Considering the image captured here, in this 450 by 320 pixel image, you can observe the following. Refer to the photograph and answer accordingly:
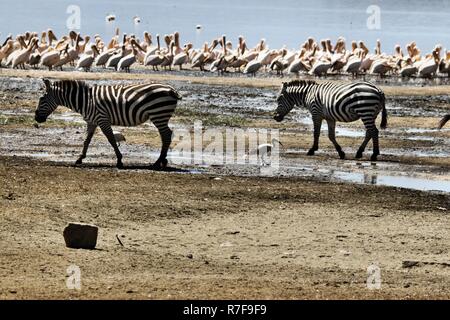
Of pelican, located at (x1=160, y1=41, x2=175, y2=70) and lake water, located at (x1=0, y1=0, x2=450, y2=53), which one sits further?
lake water, located at (x1=0, y1=0, x2=450, y2=53)

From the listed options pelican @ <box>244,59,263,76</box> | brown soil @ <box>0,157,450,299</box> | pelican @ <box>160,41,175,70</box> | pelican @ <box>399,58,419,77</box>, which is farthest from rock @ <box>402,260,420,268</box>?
pelican @ <box>160,41,175,70</box>

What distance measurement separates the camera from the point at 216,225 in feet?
47.5

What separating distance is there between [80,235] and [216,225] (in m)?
2.37

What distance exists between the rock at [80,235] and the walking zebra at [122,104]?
6.58 metres

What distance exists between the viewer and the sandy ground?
11.1 meters

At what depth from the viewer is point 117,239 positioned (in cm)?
1328

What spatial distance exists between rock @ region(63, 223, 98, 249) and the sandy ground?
0.12 meters

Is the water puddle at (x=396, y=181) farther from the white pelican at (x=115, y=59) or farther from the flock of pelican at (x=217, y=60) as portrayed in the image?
the white pelican at (x=115, y=59)

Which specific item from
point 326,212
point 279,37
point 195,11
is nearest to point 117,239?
point 326,212

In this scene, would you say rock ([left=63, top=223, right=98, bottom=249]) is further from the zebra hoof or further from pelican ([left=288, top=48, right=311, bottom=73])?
pelican ([left=288, top=48, right=311, bottom=73])

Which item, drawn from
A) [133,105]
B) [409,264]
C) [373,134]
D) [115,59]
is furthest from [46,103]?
[115,59]

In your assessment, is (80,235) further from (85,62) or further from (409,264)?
(85,62)

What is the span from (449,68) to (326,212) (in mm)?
30089

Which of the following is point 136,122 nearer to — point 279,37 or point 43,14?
point 279,37
